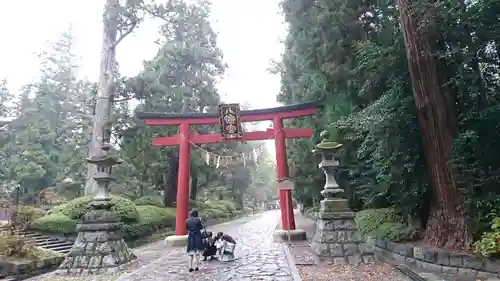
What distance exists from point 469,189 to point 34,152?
86.1ft

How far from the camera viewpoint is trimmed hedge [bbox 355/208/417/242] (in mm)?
9062

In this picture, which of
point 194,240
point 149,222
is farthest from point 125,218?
point 194,240

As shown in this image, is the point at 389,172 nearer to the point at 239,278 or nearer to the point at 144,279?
the point at 239,278

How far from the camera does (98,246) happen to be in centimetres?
857

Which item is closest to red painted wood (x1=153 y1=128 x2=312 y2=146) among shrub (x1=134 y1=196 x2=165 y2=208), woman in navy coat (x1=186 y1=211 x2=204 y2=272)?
woman in navy coat (x1=186 y1=211 x2=204 y2=272)

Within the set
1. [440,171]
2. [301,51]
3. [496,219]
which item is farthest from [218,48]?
[496,219]

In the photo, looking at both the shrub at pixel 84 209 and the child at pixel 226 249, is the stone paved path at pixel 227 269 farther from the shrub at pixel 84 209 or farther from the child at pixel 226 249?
the shrub at pixel 84 209

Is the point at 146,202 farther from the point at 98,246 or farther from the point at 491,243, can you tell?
the point at 491,243

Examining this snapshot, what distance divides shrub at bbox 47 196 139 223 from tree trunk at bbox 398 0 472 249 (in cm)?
1029

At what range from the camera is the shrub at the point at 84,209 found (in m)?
12.3

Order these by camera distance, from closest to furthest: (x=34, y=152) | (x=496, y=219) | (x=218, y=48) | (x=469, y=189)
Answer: (x=496, y=219) → (x=469, y=189) → (x=218, y=48) → (x=34, y=152)

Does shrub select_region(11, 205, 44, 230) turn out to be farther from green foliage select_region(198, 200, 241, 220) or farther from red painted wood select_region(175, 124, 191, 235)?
green foliage select_region(198, 200, 241, 220)

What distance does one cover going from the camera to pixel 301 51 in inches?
578

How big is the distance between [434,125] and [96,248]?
8704mm
